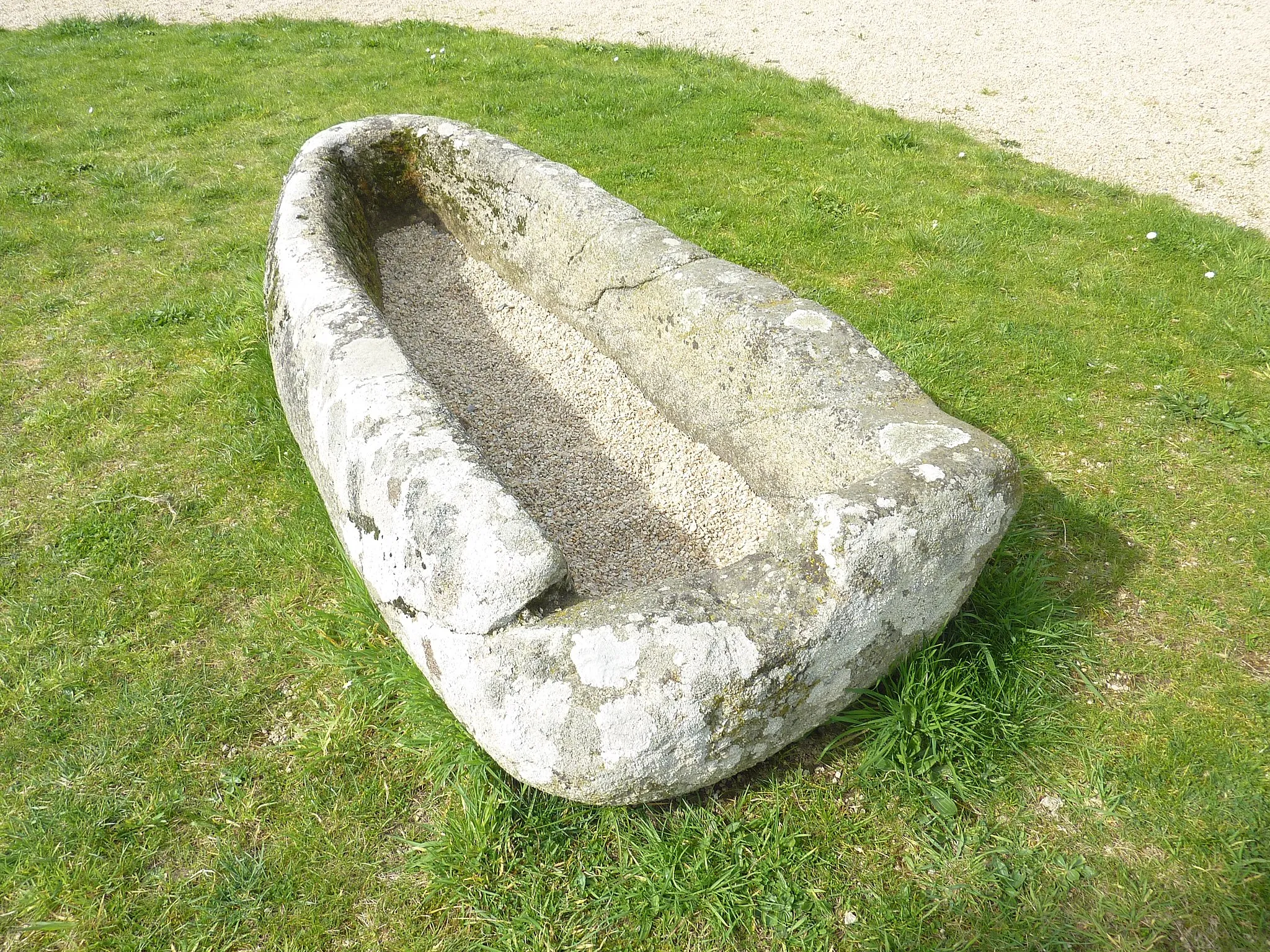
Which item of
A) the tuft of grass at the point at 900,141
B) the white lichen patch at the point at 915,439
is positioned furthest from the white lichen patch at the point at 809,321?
the tuft of grass at the point at 900,141

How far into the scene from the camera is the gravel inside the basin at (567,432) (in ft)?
10.9

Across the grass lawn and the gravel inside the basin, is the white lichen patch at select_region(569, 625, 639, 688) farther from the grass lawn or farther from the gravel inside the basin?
the gravel inside the basin

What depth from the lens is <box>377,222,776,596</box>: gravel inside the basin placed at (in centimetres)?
333

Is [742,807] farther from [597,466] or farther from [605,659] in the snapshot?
[597,466]

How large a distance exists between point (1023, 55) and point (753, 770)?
10416 millimetres

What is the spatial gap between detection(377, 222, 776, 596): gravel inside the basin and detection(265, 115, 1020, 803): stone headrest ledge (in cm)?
1

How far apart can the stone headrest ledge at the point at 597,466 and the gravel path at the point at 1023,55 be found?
5.48 meters

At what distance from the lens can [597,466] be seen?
380 centimetres

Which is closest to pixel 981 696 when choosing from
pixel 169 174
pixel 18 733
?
pixel 18 733

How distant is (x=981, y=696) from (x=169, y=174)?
7712 mm

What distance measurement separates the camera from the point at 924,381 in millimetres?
4551

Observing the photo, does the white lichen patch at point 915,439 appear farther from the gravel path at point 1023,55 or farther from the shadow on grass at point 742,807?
the gravel path at point 1023,55

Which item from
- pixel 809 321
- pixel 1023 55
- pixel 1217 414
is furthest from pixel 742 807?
pixel 1023 55

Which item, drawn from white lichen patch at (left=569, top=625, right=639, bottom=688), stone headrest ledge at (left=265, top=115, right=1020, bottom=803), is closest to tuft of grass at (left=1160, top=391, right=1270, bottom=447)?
stone headrest ledge at (left=265, top=115, right=1020, bottom=803)
